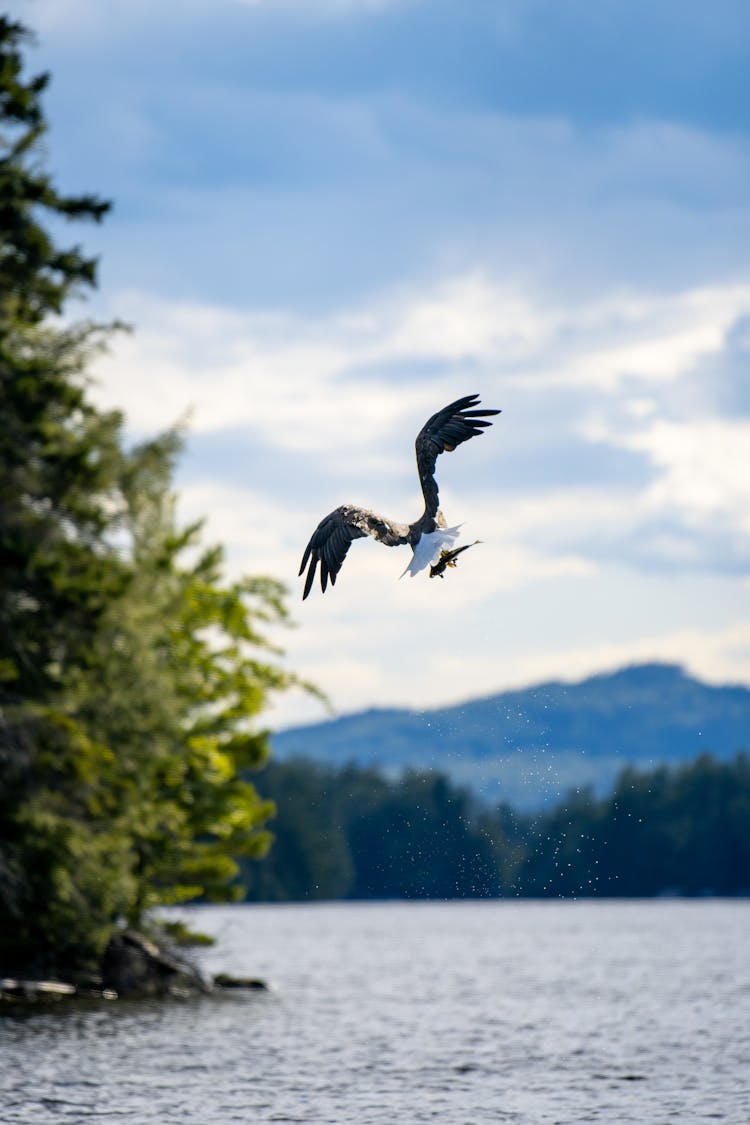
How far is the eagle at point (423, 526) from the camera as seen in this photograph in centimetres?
1143

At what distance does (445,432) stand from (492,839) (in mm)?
137699

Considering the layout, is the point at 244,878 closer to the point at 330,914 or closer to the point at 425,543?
the point at 330,914

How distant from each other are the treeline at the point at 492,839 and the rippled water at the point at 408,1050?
8432 cm

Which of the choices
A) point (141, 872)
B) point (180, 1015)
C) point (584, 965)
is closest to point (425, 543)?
point (180, 1015)

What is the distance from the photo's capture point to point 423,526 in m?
11.6

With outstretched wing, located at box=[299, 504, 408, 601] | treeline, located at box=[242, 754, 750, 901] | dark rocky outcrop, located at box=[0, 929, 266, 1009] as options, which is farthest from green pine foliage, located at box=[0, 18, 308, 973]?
treeline, located at box=[242, 754, 750, 901]

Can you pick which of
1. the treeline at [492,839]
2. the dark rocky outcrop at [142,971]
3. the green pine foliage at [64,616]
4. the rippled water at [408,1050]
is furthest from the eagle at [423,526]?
the treeline at [492,839]

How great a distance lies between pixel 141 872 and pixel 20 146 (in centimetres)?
1539

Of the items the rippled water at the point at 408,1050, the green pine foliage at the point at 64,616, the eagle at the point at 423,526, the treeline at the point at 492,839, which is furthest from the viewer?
the treeline at the point at 492,839

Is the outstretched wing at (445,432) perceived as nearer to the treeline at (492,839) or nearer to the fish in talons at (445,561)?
the fish in talons at (445,561)

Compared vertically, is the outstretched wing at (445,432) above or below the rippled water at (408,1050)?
above

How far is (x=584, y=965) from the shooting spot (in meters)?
50.3

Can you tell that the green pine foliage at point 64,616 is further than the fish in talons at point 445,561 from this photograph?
Yes

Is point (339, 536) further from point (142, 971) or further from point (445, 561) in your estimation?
point (142, 971)
